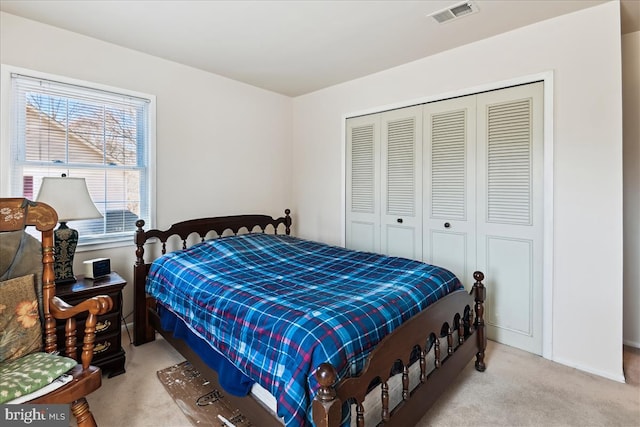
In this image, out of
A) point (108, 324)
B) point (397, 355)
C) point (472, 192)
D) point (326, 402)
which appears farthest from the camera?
point (472, 192)

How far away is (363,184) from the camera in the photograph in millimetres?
3689

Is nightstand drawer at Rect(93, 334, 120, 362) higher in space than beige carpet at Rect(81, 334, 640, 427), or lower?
higher

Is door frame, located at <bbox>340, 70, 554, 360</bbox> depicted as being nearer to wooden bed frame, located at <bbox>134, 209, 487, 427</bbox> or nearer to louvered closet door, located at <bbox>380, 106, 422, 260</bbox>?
wooden bed frame, located at <bbox>134, 209, 487, 427</bbox>

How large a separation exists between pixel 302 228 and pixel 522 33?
301cm

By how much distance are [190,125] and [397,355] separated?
2917mm

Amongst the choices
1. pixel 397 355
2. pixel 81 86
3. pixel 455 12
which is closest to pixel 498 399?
pixel 397 355

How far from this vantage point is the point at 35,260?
174 centimetres

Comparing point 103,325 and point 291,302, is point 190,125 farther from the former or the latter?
point 291,302

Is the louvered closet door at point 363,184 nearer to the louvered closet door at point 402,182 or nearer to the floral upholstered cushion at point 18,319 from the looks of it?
the louvered closet door at point 402,182

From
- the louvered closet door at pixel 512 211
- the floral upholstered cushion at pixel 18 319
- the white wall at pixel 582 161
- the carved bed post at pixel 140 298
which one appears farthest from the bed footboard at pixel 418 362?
the carved bed post at pixel 140 298

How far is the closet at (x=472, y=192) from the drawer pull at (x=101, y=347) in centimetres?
251

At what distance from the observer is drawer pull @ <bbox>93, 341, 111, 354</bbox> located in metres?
2.22

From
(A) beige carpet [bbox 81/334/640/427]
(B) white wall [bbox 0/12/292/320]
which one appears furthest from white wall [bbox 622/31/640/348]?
(B) white wall [bbox 0/12/292/320]

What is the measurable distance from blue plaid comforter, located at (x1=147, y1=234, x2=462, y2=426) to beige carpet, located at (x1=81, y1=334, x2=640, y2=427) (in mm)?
489
